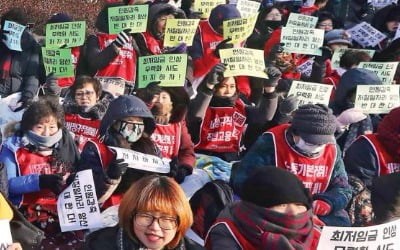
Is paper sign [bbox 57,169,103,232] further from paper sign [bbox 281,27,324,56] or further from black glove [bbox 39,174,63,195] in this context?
paper sign [bbox 281,27,324,56]

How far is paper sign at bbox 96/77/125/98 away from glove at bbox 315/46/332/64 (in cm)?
205

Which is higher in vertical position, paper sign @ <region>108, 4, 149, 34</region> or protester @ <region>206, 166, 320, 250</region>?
protester @ <region>206, 166, 320, 250</region>

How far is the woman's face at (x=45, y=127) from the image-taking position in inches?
203

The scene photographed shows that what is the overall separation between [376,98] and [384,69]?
835 mm

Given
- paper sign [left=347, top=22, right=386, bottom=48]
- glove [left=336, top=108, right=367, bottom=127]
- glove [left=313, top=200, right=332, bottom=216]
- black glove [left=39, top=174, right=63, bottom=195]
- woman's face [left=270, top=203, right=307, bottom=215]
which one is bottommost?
paper sign [left=347, top=22, right=386, bottom=48]

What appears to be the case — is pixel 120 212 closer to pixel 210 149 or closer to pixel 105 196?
pixel 105 196

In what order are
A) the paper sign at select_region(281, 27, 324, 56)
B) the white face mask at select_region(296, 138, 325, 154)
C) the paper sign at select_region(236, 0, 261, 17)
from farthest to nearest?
the paper sign at select_region(236, 0, 261, 17) → the paper sign at select_region(281, 27, 324, 56) → the white face mask at select_region(296, 138, 325, 154)

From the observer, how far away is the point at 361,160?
5422mm

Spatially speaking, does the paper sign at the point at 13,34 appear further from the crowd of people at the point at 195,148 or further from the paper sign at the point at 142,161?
the paper sign at the point at 142,161

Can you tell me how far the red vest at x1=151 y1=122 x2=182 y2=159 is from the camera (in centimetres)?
593

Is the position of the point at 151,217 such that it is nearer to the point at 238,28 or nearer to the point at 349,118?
the point at 349,118

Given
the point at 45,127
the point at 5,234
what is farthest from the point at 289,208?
the point at 45,127

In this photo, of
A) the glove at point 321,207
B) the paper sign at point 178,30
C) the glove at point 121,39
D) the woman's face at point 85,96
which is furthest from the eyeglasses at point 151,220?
the paper sign at point 178,30

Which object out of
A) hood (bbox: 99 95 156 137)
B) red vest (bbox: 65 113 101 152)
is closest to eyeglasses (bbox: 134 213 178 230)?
hood (bbox: 99 95 156 137)
